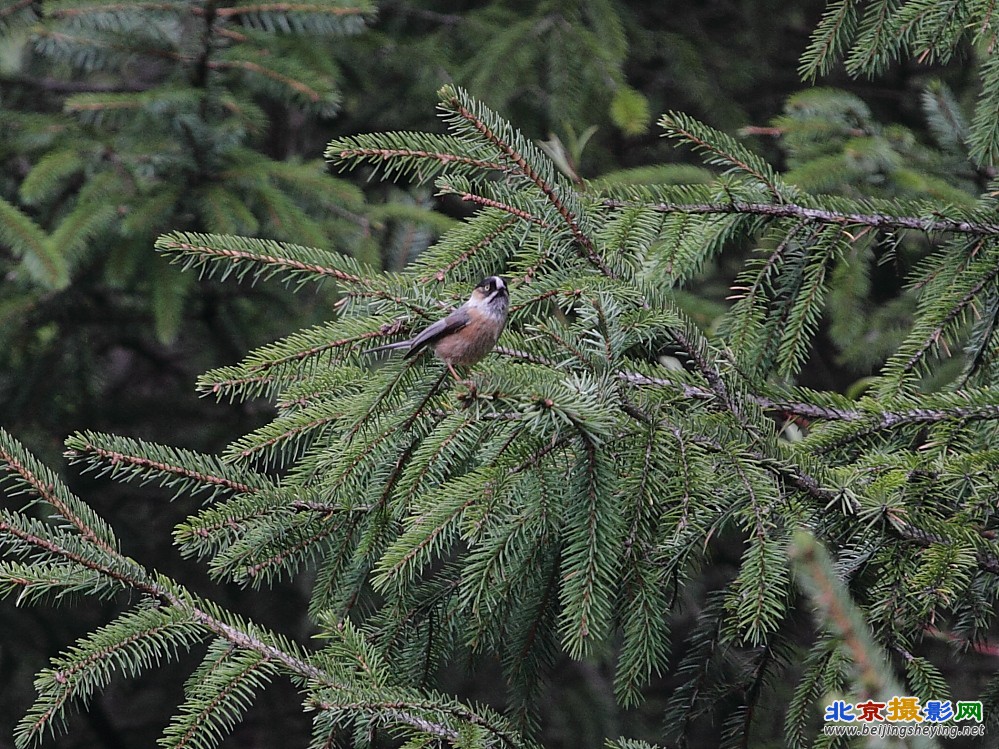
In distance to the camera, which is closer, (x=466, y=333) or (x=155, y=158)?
(x=466, y=333)

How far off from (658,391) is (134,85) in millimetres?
3928

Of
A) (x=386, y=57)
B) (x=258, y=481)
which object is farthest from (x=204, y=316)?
(x=258, y=481)

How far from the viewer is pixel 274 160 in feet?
15.8

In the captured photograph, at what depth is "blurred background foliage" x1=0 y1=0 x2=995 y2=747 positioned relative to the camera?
3711 mm

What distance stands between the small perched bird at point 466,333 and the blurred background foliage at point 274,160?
1183mm

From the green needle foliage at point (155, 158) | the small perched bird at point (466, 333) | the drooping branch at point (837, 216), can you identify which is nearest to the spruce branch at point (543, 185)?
the small perched bird at point (466, 333)

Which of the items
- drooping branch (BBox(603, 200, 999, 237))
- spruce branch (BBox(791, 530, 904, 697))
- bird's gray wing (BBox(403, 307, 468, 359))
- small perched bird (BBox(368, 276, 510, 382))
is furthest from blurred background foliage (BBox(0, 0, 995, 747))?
spruce branch (BBox(791, 530, 904, 697))

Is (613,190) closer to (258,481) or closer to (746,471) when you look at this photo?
(746,471)

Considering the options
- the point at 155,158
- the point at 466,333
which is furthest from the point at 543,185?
the point at 155,158

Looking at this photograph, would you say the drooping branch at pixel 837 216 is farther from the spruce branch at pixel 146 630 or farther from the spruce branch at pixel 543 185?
the spruce branch at pixel 146 630

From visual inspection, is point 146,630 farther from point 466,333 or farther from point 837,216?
point 837,216

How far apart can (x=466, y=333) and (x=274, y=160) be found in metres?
3.39

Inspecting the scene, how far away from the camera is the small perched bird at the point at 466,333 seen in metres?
1.75

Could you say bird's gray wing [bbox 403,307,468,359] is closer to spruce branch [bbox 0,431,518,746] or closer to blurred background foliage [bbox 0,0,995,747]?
spruce branch [bbox 0,431,518,746]
